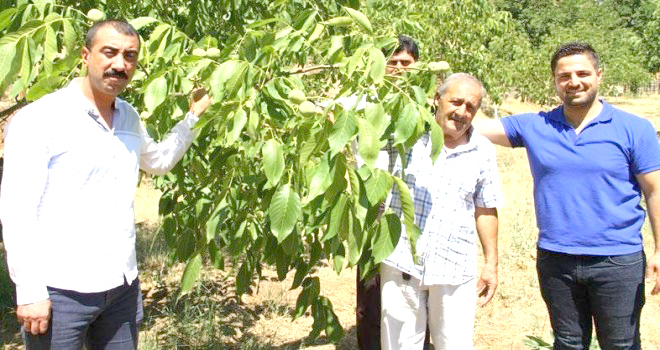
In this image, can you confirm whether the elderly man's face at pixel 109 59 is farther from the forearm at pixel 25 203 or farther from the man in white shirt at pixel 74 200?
the forearm at pixel 25 203

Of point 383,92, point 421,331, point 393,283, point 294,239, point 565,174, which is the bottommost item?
point 421,331

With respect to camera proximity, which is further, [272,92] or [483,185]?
[483,185]

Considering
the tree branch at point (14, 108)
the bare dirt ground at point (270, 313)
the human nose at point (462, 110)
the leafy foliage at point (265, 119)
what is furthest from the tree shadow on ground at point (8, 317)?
the human nose at point (462, 110)

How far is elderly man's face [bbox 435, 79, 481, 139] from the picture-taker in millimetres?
2285

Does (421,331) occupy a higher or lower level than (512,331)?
higher

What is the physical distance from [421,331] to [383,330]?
131 mm

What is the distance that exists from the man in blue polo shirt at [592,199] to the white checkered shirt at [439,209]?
282 mm

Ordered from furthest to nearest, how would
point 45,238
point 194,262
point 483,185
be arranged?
point 483,185
point 194,262
point 45,238

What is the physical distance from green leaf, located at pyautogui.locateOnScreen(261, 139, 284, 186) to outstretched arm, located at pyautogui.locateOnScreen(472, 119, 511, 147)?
1042mm

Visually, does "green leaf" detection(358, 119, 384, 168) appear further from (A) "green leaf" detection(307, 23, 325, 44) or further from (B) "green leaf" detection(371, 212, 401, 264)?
(A) "green leaf" detection(307, 23, 325, 44)

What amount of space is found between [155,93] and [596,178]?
4.65ft

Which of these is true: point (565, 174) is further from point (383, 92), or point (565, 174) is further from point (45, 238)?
point (45, 238)

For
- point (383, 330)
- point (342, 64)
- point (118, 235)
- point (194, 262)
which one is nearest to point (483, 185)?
point (383, 330)

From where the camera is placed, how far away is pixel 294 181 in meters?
1.90
